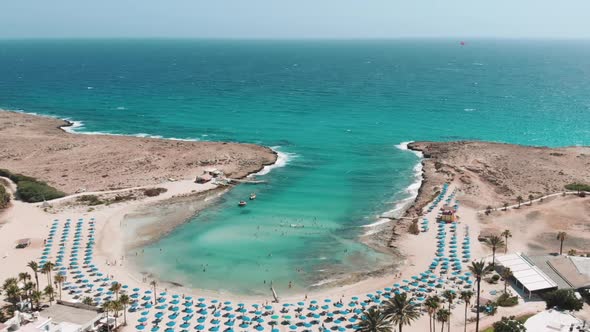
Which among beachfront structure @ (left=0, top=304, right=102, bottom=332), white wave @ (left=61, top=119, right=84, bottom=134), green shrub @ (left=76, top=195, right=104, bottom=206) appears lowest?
beachfront structure @ (left=0, top=304, right=102, bottom=332)

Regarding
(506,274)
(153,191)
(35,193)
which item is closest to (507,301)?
(506,274)

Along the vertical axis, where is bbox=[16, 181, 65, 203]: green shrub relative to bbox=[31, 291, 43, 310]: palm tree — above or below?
above

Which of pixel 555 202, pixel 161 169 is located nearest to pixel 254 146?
pixel 161 169

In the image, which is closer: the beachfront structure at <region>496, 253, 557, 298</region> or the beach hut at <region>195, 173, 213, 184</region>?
the beachfront structure at <region>496, 253, 557, 298</region>

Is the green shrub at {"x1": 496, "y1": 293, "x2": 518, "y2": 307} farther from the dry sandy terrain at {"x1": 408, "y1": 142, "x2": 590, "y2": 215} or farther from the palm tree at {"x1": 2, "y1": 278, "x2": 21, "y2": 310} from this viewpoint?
the palm tree at {"x1": 2, "y1": 278, "x2": 21, "y2": 310}

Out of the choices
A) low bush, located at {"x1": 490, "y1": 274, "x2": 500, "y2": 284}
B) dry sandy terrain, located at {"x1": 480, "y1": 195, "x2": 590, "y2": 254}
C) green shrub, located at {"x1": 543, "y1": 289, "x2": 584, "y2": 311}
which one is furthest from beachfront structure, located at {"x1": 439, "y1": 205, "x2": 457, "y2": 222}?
green shrub, located at {"x1": 543, "y1": 289, "x2": 584, "y2": 311}
